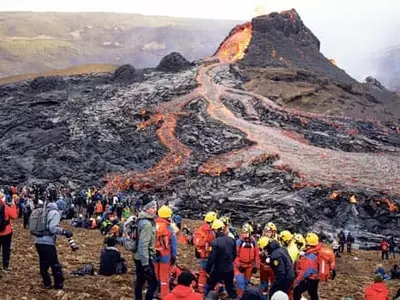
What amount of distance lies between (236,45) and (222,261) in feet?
259

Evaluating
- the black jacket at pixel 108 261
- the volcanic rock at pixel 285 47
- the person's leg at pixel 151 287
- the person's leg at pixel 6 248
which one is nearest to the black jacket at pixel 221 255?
the person's leg at pixel 151 287

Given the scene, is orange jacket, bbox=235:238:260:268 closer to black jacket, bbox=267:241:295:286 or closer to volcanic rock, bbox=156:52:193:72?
black jacket, bbox=267:241:295:286

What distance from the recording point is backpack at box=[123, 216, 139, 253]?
39.1 ft

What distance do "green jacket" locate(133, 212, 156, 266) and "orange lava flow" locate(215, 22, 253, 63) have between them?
7256cm

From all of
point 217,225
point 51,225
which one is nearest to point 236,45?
point 217,225

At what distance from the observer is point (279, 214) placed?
116 feet

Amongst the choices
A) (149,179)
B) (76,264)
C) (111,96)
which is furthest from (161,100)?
(76,264)

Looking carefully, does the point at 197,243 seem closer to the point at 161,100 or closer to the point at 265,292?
the point at 265,292

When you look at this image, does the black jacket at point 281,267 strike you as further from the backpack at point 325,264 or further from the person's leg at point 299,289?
the backpack at point 325,264

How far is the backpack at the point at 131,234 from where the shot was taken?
1191 centimetres

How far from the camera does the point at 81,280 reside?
1455cm

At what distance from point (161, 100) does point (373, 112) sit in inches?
990

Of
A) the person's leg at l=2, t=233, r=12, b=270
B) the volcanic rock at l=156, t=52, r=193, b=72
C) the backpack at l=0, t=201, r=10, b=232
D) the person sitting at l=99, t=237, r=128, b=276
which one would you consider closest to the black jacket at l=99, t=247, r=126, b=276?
the person sitting at l=99, t=237, r=128, b=276

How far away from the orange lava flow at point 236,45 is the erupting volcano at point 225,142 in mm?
2429
